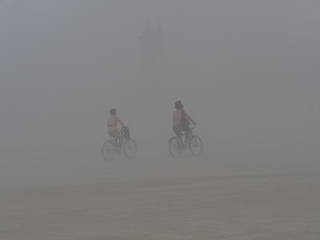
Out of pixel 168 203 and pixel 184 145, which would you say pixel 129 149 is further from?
pixel 168 203

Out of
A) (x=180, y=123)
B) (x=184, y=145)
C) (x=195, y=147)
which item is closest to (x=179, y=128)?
(x=180, y=123)

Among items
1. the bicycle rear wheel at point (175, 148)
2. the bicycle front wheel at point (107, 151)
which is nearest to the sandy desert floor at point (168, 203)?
the bicycle rear wheel at point (175, 148)

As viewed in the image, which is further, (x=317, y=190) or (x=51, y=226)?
(x=317, y=190)

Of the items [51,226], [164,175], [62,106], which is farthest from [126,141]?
[62,106]

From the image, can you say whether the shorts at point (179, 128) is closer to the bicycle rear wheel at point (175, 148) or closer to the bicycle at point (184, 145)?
the bicycle at point (184, 145)

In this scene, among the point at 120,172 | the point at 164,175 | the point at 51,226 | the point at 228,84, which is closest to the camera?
the point at 51,226

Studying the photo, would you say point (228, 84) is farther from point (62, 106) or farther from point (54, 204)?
point (54, 204)

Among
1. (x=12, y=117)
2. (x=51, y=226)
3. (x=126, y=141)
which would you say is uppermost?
(x=12, y=117)

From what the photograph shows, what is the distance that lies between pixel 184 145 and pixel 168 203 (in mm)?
12139

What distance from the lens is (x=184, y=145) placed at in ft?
75.6

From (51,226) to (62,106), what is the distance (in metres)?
121

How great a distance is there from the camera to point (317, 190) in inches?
470

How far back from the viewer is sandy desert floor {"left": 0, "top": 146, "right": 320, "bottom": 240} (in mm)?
8508

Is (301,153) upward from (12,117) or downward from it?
downward
